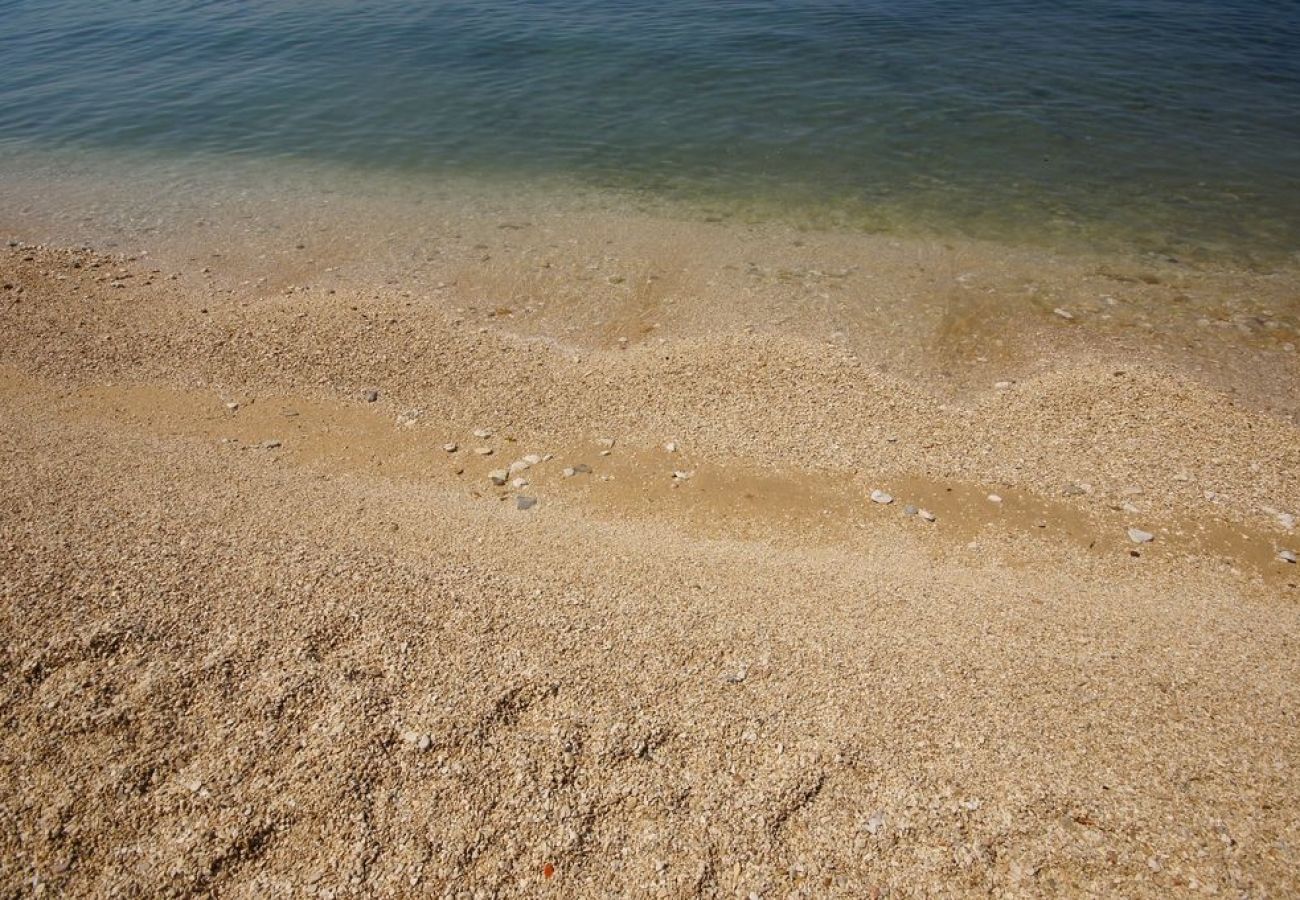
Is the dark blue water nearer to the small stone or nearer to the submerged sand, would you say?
the submerged sand

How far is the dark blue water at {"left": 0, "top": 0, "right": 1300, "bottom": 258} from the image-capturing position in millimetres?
12188

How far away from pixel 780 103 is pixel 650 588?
13.4 m

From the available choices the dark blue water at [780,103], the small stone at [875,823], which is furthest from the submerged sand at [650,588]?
the dark blue water at [780,103]

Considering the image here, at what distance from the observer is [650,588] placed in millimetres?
4992

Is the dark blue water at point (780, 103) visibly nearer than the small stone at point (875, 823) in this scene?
No

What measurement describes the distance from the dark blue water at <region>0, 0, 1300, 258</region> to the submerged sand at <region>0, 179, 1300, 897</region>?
2891 millimetres

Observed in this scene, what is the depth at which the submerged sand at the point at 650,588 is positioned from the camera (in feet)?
11.0

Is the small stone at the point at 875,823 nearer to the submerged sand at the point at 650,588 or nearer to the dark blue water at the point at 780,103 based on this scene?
the submerged sand at the point at 650,588

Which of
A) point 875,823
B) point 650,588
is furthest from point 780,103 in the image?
point 875,823

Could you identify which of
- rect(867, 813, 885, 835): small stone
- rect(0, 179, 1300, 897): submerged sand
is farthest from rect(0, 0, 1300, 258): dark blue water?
rect(867, 813, 885, 835): small stone

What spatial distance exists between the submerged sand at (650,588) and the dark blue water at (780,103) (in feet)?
9.48

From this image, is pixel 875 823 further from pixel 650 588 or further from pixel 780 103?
pixel 780 103

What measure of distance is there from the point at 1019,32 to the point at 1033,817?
20551mm

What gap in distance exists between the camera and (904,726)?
3.92m
